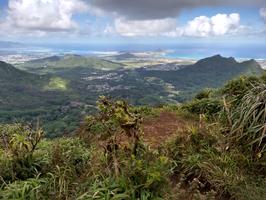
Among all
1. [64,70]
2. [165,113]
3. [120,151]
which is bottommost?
[64,70]

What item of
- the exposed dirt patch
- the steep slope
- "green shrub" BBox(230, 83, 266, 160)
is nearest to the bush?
the exposed dirt patch

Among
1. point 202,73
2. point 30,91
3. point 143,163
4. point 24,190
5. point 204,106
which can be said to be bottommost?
point 30,91

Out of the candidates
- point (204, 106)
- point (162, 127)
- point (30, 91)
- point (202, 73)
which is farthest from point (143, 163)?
point (202, 73)

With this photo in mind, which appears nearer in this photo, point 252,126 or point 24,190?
point 24,190

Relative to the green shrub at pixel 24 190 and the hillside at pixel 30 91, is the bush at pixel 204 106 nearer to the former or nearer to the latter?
the green shrub at pixel 24 190

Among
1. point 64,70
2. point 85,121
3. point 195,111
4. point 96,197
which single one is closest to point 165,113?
point 195,111

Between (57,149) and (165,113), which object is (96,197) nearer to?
(57,149)

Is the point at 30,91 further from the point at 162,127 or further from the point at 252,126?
the point at 252,126
